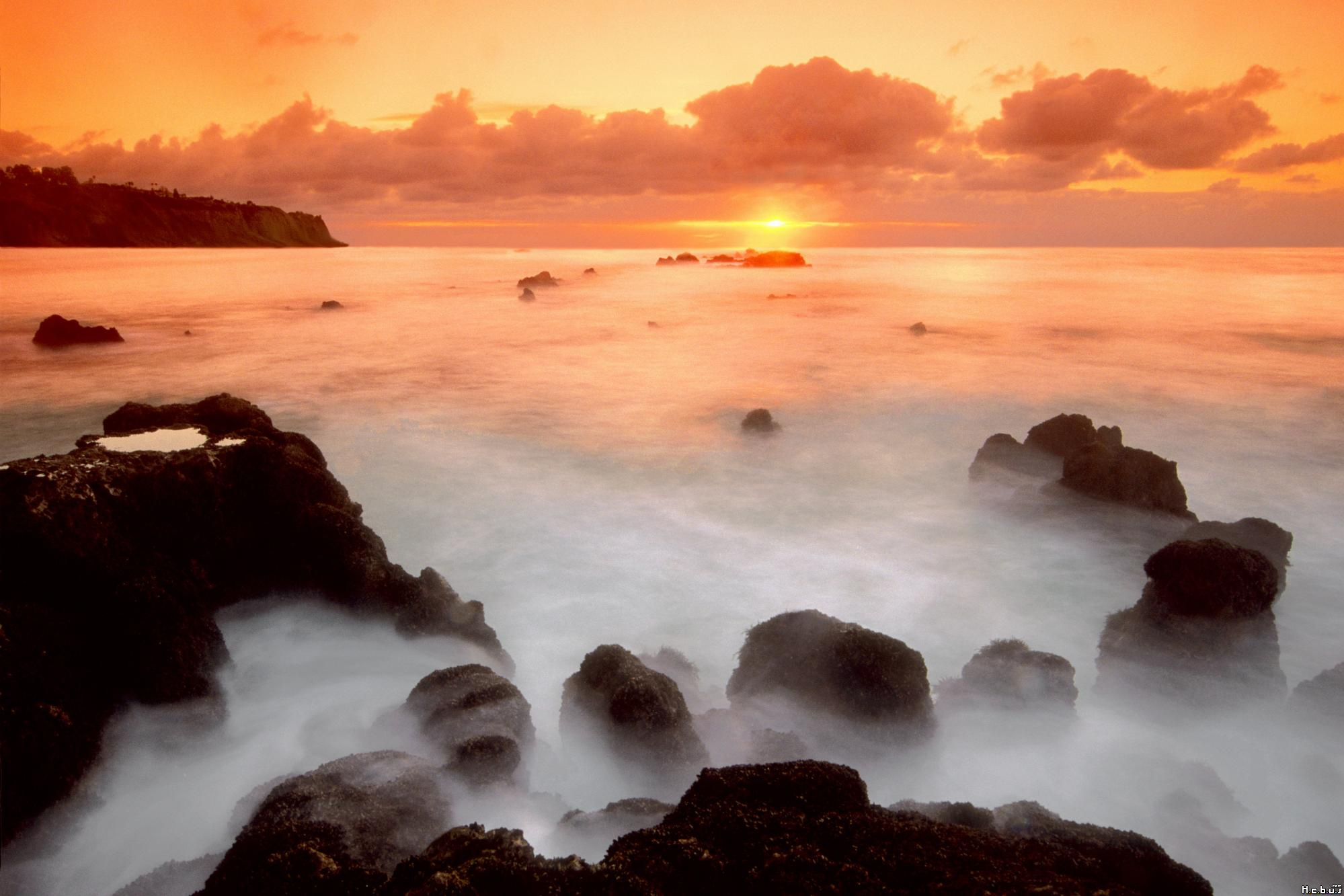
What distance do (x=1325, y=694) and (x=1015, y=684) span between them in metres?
3.29

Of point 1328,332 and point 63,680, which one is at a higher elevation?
point 1328,332

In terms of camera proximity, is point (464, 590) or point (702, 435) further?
point (702, 435)

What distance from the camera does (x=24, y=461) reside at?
5.79m

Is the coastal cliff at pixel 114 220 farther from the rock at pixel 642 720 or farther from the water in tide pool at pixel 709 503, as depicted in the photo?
the rock at pixel 642 720

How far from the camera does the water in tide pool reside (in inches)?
241

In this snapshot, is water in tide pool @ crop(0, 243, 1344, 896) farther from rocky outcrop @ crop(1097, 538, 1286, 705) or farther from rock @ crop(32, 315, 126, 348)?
rock @ crop(32, 315, 126, 348)

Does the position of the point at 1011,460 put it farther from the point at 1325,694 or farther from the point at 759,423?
the point at 1325,694

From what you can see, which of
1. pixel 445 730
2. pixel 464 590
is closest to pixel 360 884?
pixel 445 730

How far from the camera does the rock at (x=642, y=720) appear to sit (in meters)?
5.92

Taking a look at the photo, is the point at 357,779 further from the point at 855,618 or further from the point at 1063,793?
the point at 855,618

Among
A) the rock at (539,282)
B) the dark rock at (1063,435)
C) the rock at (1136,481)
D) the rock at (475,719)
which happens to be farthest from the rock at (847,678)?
the rock at (539,282)

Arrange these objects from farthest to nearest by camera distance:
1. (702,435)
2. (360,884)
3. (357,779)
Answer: (702,435) < (357,779) < (360,884)

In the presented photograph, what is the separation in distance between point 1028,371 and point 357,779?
26215 mm

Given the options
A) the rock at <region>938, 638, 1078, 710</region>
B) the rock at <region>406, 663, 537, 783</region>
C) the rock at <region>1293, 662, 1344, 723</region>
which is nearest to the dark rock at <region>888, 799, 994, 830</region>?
the rock at <region>938, 638, 1078, 710</region>
